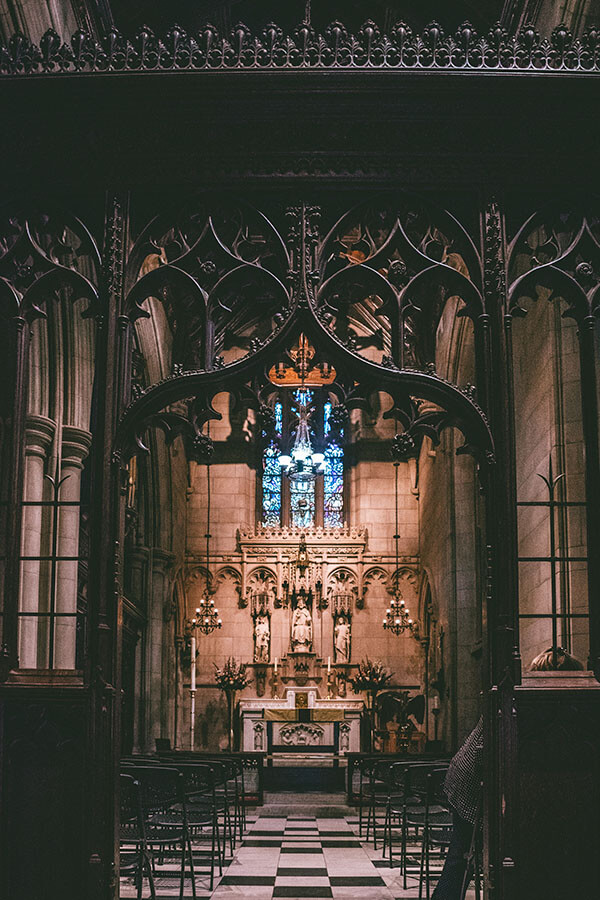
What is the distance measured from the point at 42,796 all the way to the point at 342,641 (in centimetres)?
1850

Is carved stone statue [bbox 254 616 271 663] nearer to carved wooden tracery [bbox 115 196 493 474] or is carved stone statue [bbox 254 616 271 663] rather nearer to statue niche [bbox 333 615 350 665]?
statue niche [bbox 333 615 350 665]

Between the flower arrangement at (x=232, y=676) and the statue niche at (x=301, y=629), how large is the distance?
1.23 meters

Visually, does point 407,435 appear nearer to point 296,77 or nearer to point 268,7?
point 296,77

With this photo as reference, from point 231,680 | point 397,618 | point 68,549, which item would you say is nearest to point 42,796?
point 68,549

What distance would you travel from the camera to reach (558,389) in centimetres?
1041

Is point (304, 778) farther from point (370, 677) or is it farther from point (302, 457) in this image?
point (302, 457)

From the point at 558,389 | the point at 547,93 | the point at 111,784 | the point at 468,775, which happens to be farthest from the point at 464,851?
the point at 558,389

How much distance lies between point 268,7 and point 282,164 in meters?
8.55

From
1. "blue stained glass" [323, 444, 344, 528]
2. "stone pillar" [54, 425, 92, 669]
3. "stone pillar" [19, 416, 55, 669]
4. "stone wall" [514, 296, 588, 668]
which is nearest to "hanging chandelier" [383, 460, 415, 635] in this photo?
"blue stained glass" [323, 444, 344, 528]

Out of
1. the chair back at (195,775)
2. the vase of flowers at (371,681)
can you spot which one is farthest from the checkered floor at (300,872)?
the vase of flowers at (371,681)

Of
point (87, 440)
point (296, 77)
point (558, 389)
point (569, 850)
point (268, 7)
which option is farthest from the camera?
point (268, 7)

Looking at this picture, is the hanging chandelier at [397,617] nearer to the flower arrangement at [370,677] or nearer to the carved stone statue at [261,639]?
the flower arrangement at [370,677]

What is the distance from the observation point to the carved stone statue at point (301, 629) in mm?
23109

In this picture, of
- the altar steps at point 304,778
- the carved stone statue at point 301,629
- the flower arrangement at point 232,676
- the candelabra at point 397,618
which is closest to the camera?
the altar steps at point 304,778
